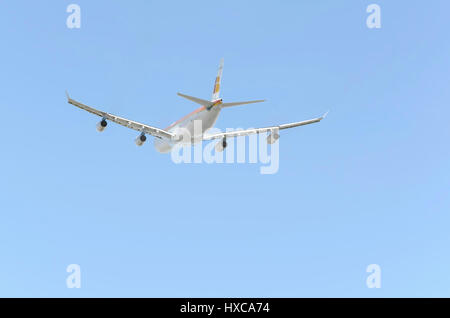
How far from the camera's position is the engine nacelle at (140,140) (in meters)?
73.4

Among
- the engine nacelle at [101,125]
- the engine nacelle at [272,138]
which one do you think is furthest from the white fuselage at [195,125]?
the engine nacelle at [101,125]

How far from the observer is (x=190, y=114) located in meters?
78.2

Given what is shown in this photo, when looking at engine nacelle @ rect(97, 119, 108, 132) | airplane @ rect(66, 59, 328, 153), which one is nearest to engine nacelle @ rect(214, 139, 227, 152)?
airplane @ rect(66, 59, 328, 153)

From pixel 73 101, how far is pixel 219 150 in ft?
67.1

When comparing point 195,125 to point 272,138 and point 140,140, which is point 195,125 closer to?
point 140,140

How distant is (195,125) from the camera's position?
74.5 metres

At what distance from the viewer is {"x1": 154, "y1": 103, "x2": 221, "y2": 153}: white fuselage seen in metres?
72.9

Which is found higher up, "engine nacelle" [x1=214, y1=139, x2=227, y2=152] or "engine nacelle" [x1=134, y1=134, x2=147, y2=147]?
"engine nacelle" [x1=134, y1=134, x2=147, y2=147]

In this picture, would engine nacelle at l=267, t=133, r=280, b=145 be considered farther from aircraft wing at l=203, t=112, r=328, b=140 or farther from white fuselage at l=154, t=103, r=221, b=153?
white fuselage at l=154, t=103, r=221, b=153

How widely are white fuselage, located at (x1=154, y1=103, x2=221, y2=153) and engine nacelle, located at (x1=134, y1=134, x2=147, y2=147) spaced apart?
5109mm

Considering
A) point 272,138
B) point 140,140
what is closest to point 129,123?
point 140,140

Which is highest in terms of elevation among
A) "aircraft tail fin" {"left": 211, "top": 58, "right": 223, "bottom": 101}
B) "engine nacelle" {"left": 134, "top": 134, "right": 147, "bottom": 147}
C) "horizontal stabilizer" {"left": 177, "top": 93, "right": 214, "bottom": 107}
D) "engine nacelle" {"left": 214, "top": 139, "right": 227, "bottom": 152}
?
"aircraft tail fin" {"left": 211, "top": 58, "right": 223, "bottom": 101}

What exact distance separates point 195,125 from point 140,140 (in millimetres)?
7552
